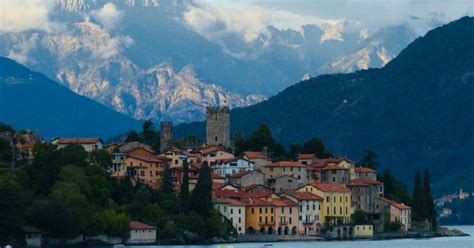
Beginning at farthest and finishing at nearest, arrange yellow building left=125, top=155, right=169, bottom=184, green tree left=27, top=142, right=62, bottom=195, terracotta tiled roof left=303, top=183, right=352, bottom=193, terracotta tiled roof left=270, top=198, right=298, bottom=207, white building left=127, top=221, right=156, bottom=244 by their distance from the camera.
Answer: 1. yellow building left=125, top=155, right=169, bottom=184
2. terracotta tiled roof left=303, top=183, right=352, bottom=193
3. terracotta tiled roof left=270, top=198, right=298, bottom=207
4. green tree left=27, top=142, right=62, bottom=195
5. white building left=127, top=221, right=156, bottom=244

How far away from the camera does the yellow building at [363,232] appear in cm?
13325

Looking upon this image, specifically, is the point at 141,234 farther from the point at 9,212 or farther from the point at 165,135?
the point at 165,135

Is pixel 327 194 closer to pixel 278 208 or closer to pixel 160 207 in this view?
pixel 278 208

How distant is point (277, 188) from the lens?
13838 cm

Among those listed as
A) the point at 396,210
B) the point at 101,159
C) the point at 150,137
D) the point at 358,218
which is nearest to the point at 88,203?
the point at 101,159

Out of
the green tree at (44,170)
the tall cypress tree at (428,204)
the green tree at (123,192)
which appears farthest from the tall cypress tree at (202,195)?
the tall cypress tree at (428,204)

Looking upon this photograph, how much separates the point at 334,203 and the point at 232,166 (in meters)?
12.1

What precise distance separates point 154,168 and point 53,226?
92.3 feet

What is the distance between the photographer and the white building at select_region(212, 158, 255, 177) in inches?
5522

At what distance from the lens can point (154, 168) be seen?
452ft

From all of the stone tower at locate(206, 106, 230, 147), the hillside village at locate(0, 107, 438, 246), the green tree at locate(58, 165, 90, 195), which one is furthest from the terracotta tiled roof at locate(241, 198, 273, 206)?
the stone tower at locate(206, 106, 230, 147)

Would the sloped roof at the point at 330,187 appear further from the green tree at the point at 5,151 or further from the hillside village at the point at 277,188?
the green tree at the point at 5,151

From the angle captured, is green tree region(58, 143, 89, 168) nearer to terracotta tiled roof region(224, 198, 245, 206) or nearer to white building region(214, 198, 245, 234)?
white building region(214, 198, 245, 234)

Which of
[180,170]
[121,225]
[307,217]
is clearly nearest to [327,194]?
[307,217]
